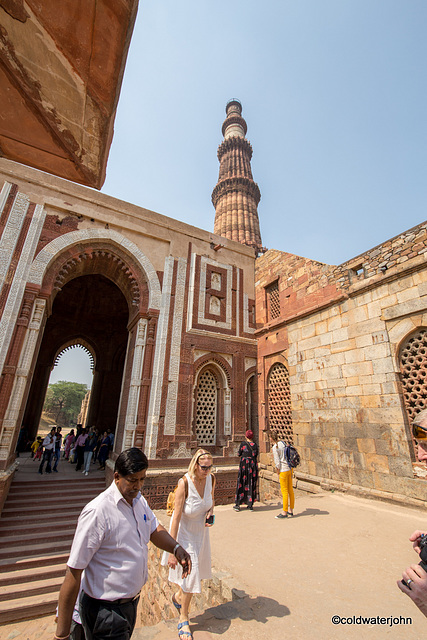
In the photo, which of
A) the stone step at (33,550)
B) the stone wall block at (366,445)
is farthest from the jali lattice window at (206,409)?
the stone wall block at (366,445)

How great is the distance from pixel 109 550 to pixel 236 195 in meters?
20.9

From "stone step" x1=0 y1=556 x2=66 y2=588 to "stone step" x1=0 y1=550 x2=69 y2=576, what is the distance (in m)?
0.03

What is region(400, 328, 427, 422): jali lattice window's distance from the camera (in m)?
5.03

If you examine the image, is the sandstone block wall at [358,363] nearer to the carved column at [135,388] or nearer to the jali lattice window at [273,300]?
the jali lattice window at [273,300]

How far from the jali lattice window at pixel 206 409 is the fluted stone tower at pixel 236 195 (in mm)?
10885

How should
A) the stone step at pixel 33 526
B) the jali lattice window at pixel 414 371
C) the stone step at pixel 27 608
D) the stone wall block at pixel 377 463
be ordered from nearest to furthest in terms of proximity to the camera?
the stone step at pixel 27 608 < the jali lattice window at pixel 414 371 < the stone wall block at pixel 377 463 < the stone step at pixel 33 526

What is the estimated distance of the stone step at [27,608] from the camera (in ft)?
14.7

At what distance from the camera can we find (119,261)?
8430mm

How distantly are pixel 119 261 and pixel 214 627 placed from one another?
7.78 meters

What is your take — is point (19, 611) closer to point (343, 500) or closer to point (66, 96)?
point (343, 500)

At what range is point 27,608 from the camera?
4598 millimetres

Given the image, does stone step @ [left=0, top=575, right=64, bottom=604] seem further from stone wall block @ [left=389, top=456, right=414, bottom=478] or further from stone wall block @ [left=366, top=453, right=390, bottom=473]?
stone wall block @ [left=389, top=456, right=414, bottom=478]

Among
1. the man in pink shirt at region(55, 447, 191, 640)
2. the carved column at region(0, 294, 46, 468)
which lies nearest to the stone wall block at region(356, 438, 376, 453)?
the man in pink shirt at region(55, 447, 191, 640)

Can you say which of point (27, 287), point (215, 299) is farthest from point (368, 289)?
point (27, 287)
